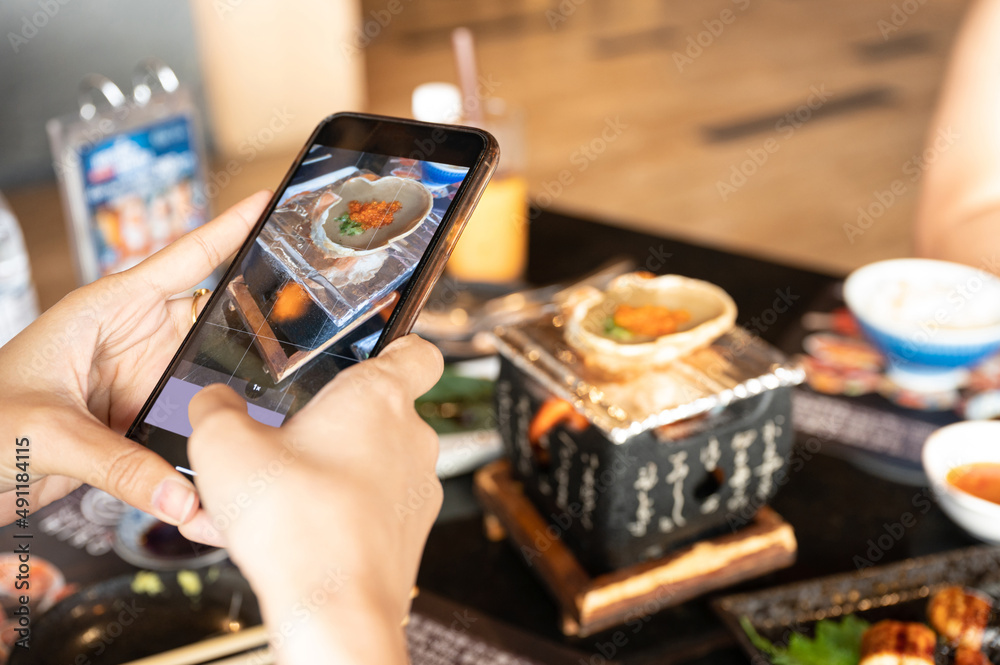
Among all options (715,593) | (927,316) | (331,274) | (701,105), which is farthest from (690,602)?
(701,105)

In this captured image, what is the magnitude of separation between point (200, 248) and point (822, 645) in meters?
0.76

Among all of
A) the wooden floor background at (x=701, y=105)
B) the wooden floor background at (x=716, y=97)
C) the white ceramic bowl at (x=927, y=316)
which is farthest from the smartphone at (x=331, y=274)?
the wooden floor background at (x=716, y=97)

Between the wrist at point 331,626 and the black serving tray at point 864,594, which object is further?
the black serving tray at point 864,594

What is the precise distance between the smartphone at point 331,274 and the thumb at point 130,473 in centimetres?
4

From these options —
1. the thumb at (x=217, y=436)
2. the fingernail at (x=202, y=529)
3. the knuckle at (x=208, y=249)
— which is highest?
the knuckle at (x=208, y=249)

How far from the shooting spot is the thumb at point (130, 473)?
674 mm

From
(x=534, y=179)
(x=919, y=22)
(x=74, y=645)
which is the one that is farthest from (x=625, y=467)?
(x=919, y=22)

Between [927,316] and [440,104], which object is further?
[440,104]

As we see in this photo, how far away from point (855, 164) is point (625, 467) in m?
3.83

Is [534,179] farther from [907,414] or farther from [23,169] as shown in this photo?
[907,414]

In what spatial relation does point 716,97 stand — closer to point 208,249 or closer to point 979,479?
point 979,479

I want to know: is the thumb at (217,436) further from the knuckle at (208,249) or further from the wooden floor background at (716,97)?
the wooden floor background at (716,97)

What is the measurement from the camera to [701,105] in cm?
502

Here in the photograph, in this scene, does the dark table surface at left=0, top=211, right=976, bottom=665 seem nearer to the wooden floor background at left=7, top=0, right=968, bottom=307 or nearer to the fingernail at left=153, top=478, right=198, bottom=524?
the fingernail at left=153, top=478, right=198, bottom=524
